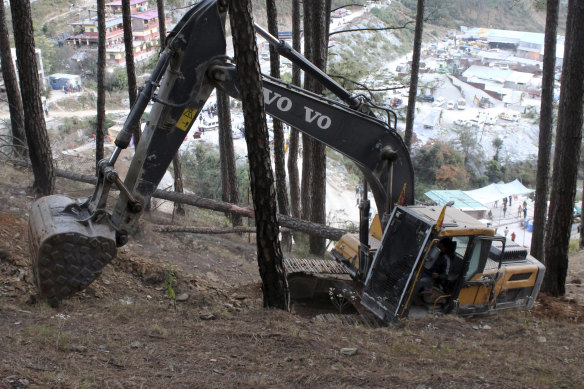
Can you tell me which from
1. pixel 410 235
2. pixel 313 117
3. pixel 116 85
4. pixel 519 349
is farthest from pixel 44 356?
pixel 116 85

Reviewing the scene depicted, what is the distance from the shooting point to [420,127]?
4869 cm

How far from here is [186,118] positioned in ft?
22.9

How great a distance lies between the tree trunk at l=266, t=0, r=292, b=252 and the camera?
1332 centimetres

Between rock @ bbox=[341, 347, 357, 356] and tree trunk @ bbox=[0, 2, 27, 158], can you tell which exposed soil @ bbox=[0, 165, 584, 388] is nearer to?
rock @ bbox=[341, 347, 357, 356]

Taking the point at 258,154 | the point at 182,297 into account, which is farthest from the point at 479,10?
the point at 258,154

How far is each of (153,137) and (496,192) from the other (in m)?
31.8

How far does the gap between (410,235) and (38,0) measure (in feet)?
229

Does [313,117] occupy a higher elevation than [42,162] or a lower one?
higher

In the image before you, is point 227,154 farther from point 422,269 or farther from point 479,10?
point 479,10

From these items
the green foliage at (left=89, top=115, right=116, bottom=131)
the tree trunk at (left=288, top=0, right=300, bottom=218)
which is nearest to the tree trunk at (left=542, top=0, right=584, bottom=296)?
the tree trunk at (left=288, top=0, right=300, bottom=218)

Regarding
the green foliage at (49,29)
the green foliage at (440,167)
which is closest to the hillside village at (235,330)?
the green foliage at (440,167)

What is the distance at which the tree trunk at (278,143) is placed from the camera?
13320 mm

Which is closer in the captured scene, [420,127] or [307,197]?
[307,197]

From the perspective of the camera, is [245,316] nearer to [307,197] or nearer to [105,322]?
[105,322]
